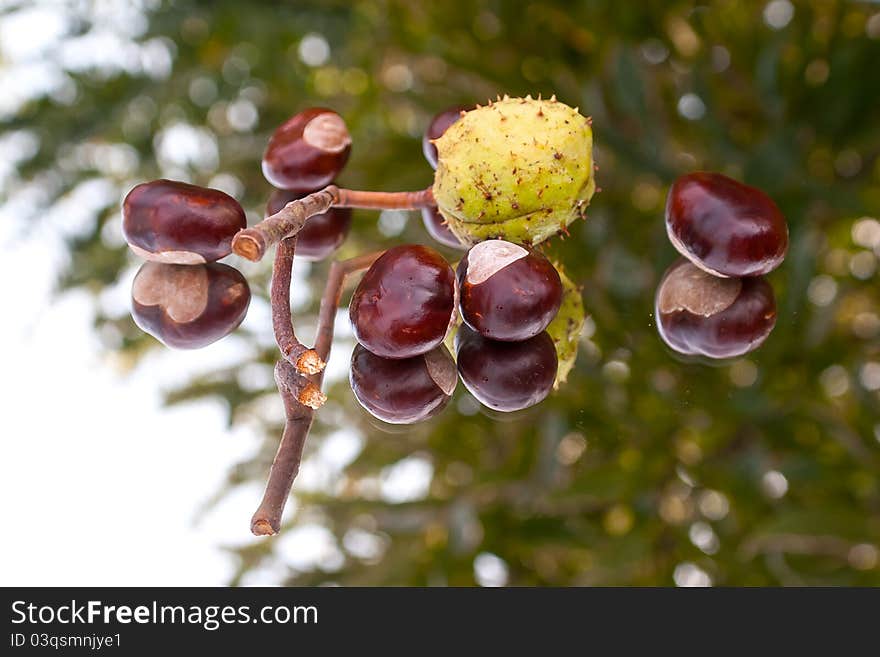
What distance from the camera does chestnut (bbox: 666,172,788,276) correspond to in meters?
0.65

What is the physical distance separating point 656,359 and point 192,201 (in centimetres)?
97

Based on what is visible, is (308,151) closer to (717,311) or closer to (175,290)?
(175,290)

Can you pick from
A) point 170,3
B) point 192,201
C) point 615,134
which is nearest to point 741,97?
point 615,134

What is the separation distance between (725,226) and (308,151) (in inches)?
14.1

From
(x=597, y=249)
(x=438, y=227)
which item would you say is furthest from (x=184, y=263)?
(x=597, y=249)

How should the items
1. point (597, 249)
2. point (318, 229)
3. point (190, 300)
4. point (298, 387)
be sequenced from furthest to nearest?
point (597, 249), point (318, 229), point (190, 300), point (298, 387)

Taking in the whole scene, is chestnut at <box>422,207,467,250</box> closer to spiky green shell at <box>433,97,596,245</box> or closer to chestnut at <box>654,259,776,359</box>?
spiky green shell at <box>433,97,596,245</box>

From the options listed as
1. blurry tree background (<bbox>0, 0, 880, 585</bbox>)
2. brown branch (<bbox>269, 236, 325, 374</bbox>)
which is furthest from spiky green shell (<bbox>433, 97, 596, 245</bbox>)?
blurry tree background (<bbox>0, 0, 880, 585</bbox>)

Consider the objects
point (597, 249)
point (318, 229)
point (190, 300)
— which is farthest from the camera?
point (597, 249)

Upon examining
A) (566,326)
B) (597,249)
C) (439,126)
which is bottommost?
(597,249)

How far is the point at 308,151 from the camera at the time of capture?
0.76 metres

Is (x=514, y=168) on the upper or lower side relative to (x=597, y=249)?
upper

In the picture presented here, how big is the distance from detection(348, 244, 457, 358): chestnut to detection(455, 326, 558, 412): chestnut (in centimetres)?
5

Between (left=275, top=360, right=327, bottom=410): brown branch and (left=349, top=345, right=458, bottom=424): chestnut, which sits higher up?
(left=275, top=360, right=327, bottom=410): brown branch
